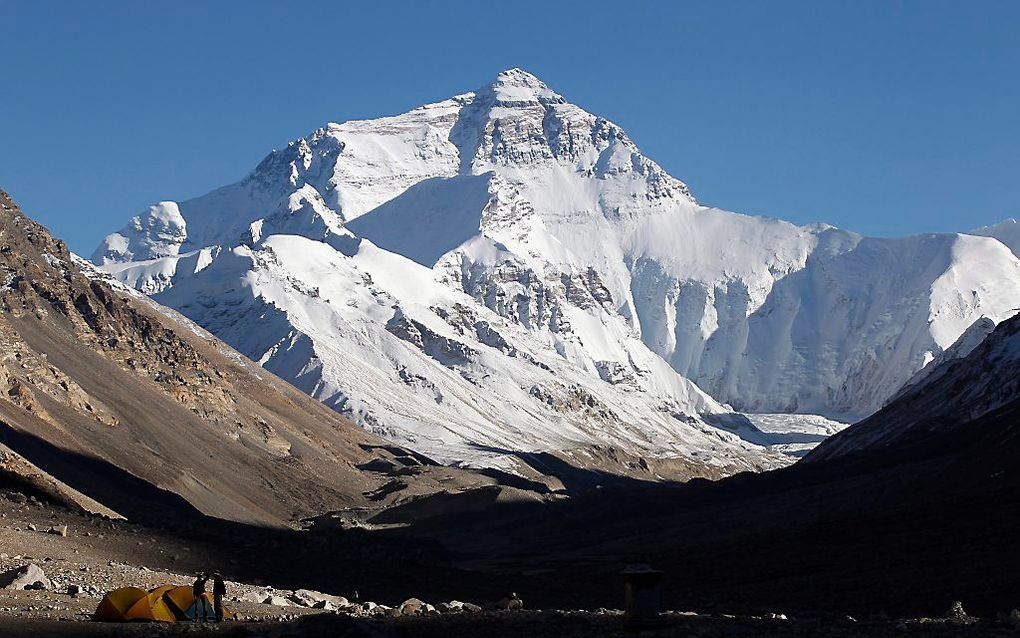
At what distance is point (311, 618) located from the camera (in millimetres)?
24484

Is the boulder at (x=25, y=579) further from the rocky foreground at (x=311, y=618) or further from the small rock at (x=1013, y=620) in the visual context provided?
the small rock at (x=1013, y=620)

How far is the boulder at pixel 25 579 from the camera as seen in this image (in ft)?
107

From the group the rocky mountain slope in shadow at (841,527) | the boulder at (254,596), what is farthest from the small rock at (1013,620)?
the boulder at (254,596)

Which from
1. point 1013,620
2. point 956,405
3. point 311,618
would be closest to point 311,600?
point 311,618

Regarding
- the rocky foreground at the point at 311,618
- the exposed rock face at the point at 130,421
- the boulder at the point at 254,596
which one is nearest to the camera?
the rocky foreground at the point at 311,618

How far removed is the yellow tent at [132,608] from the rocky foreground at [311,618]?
45cm

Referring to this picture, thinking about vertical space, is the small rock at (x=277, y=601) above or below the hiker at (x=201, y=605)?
below

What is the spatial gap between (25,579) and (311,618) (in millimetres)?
11115

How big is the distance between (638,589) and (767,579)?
43.6 m

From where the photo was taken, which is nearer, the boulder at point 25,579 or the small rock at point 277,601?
the boulder at point 25,579

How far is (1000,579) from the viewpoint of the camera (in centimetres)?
5469

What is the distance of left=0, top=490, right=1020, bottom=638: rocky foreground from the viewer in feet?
86.6

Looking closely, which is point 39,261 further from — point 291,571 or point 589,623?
point 589,623

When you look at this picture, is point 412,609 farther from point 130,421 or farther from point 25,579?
point 130,421
